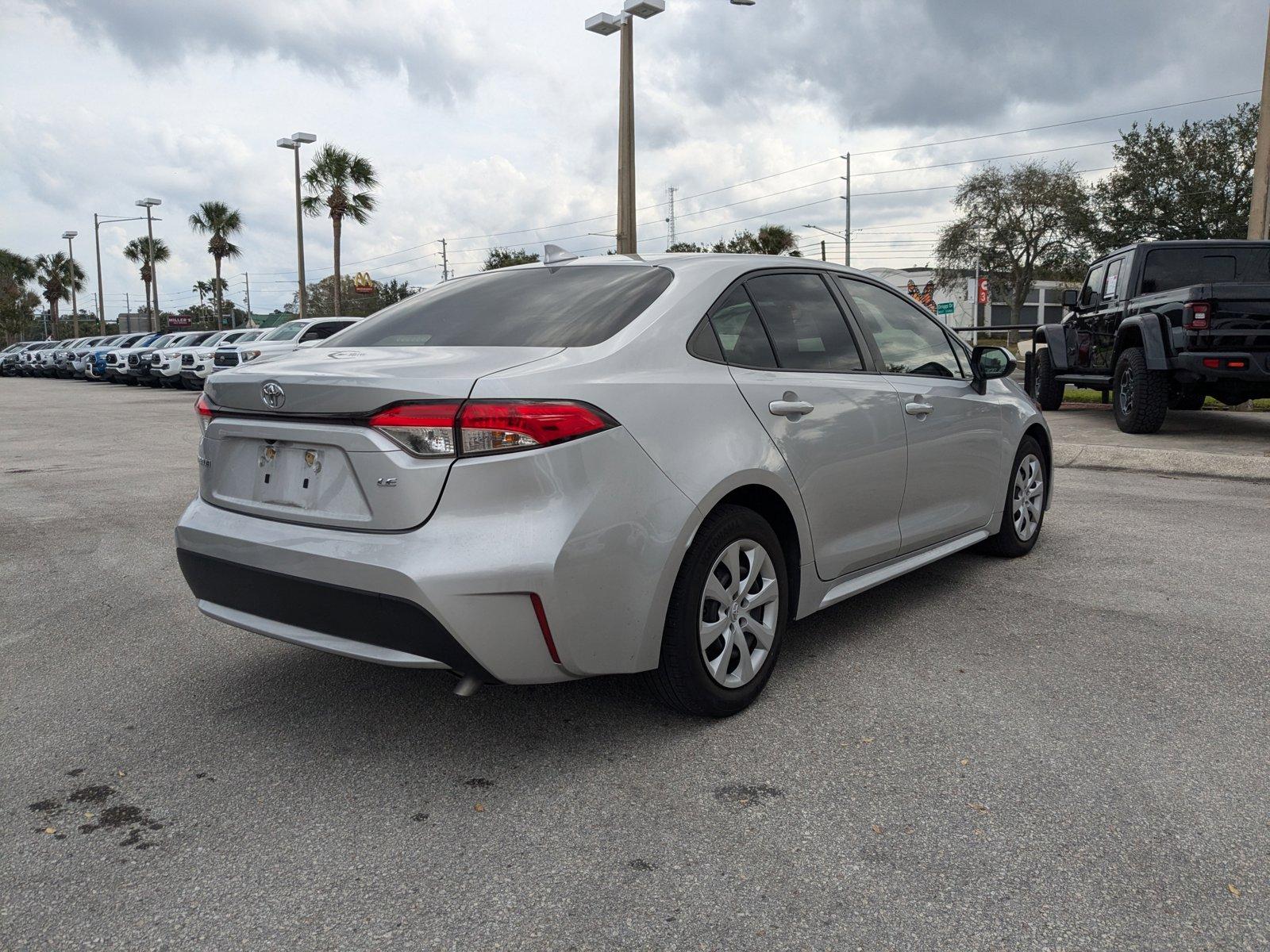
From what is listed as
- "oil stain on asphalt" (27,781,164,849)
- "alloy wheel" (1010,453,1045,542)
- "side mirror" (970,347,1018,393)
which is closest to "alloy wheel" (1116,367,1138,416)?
"alloy wheel" (1010,453,1045,542)

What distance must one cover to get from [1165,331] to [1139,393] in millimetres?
824

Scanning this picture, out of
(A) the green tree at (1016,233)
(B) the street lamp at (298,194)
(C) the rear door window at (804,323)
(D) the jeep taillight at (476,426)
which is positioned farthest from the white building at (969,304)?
(D) the jeep taillight at (476,426)

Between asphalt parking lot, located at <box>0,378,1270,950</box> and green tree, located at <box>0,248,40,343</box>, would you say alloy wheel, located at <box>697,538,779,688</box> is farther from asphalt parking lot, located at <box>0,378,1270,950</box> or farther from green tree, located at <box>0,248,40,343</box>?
green tree, located at <box>0,248,40,343</box>

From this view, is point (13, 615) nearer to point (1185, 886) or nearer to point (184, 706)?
point (184, 706)

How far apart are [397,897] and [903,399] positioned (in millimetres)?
2869

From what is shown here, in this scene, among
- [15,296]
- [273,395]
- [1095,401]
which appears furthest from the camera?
[15,296]

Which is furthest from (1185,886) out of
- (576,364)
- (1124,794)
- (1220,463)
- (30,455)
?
(30,455)

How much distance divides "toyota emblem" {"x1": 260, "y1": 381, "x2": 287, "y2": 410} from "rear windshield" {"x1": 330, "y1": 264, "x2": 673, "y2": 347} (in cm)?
53

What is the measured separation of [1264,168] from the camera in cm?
1443

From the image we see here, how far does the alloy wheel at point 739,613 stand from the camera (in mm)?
3322

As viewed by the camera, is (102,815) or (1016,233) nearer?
(102,815)

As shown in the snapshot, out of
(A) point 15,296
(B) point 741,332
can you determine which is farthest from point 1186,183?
(A) point 15,296

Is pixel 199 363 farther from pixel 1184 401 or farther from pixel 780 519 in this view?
pixel 780 519

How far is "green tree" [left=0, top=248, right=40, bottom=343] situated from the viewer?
244ft
